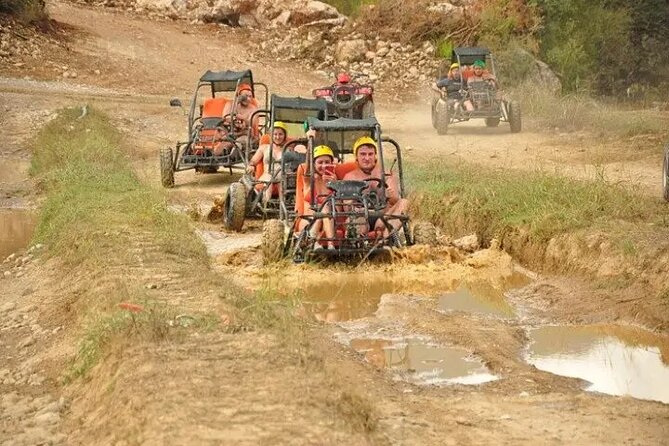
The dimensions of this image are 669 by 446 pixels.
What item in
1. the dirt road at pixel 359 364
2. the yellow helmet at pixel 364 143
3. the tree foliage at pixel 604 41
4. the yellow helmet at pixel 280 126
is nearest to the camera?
the dirt road at pixel 359 364

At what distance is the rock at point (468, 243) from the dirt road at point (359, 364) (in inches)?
6.9

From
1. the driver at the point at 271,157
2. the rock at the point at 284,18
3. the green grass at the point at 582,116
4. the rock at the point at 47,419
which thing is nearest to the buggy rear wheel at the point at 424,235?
the driver at the point at 271,157

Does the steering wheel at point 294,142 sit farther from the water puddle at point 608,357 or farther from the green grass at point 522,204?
the water puddle at point 608,357

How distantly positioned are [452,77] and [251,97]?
6.41 m

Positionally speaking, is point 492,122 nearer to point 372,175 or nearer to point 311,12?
point 311,12

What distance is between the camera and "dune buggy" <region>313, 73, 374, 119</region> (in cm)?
2127

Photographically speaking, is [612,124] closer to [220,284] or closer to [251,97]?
[251,97]

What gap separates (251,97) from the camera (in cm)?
1831

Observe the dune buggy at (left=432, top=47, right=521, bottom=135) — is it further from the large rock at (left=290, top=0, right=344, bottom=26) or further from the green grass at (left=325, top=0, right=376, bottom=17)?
the green grass at (left=325, top=0, right=376, bottom=17)

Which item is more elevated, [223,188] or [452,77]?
[452,77]

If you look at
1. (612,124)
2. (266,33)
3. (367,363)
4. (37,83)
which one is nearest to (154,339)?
(367,363)

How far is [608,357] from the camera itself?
9.18 metres

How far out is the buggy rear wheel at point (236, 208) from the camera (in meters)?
14.6

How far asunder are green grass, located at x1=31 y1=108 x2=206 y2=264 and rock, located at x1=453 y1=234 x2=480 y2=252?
2632mm
